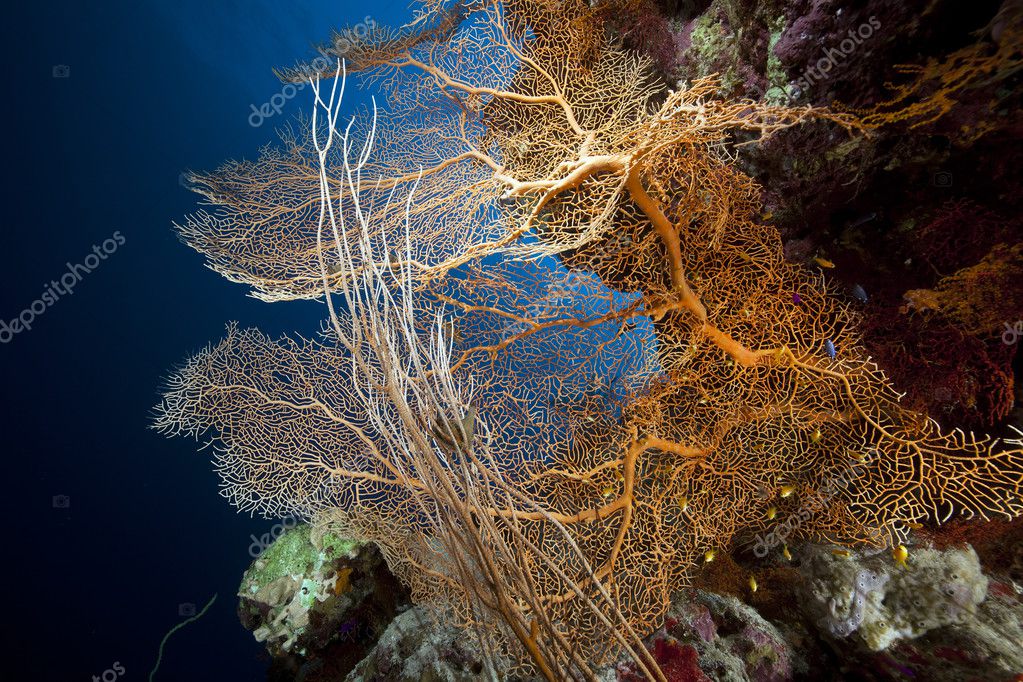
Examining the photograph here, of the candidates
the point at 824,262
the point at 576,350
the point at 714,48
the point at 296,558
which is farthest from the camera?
the point at 296,558

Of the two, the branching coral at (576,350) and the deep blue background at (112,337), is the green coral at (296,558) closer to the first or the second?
the branching coral at (576,350)

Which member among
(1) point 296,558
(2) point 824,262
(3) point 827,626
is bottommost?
(3) point 827,626

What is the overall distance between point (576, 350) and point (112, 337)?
3471 centimetres

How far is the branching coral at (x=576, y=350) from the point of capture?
2.85 meters

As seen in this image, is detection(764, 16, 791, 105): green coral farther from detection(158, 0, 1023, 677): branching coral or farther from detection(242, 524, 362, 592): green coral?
detection(242, 524, 362, 592): green coral

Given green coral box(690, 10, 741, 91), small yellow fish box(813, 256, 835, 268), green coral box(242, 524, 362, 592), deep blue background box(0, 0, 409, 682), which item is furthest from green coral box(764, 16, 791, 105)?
deep blue background box(0, 0, 409, 682)

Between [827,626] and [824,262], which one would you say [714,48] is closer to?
[824,262]

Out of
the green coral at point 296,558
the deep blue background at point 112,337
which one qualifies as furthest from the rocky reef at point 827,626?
the deep blue background at point 112,337

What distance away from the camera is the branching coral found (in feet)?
9.34

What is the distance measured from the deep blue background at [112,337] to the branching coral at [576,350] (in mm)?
23209

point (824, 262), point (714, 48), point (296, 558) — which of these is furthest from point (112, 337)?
point (824, 262)

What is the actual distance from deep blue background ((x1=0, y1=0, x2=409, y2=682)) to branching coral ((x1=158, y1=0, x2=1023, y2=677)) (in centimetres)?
2321

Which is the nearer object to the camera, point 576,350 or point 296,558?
point 576,350

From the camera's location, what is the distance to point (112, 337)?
2628cm
